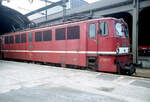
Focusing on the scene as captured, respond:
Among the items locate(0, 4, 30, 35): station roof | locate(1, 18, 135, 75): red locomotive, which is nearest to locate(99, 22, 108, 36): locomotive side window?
locate(1, 18, 135, 75): red locomotive

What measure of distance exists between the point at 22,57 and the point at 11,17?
7959mm

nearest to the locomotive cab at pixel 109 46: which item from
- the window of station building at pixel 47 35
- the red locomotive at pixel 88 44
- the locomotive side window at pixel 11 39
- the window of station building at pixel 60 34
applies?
the red locomotive at pixel 88 44

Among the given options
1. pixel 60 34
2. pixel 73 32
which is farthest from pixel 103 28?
pixel 60 34

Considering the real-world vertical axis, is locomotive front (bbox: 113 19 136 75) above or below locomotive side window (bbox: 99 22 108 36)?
below

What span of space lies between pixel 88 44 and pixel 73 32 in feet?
4.25

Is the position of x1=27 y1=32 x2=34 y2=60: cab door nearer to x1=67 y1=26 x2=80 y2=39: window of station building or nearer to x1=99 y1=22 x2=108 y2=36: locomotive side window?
x1=67 y1=26 x2=80 y2=39: window of station building

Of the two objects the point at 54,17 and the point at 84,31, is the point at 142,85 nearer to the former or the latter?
the point at 84,31

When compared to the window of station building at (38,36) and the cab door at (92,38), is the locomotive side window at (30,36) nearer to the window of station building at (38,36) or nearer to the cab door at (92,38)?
the window of station building at (38,36)

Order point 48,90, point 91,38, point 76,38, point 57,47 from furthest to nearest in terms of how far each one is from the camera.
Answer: point 57,47
point 76,38
point 91,38
point 48,90

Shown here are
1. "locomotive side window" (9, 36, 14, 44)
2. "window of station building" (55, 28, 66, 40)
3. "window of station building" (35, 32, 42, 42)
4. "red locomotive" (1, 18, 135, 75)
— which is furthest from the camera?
"locomotive side window" (9, 36, 14, 44)

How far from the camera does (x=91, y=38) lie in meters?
7.34

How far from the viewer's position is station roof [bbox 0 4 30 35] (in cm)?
1626

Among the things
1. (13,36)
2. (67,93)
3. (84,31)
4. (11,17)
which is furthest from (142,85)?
(11,17)

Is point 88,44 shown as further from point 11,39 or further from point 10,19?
point 10,19
